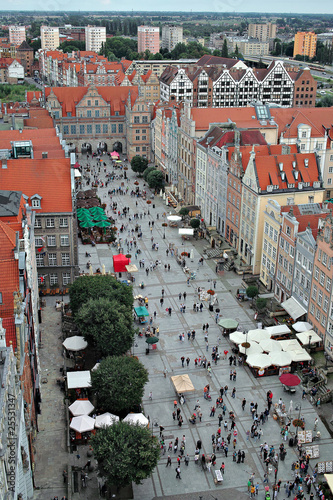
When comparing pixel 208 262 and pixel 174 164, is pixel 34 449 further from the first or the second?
pixel 174 164

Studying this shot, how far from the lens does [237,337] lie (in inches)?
2645

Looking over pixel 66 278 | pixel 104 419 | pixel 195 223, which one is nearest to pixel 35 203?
pixel 66 278

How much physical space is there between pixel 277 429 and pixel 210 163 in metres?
57.6

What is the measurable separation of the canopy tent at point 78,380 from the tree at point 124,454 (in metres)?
12.5

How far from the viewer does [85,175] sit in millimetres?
136375

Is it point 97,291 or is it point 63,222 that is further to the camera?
point 63,222

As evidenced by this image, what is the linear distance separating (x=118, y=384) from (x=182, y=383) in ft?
29.2

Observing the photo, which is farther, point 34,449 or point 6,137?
point 6,137

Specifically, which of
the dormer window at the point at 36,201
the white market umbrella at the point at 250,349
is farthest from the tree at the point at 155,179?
the white market umbrella at the point at 250,349

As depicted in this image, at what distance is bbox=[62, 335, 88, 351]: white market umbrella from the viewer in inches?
2544

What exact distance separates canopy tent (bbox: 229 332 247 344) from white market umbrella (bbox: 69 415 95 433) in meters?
19.9

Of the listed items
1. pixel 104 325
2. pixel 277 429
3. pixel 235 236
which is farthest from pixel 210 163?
pixel 277 429

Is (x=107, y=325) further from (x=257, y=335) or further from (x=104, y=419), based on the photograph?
(x=257, y=335)

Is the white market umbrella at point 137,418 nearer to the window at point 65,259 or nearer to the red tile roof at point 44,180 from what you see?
the window at point 65,259
